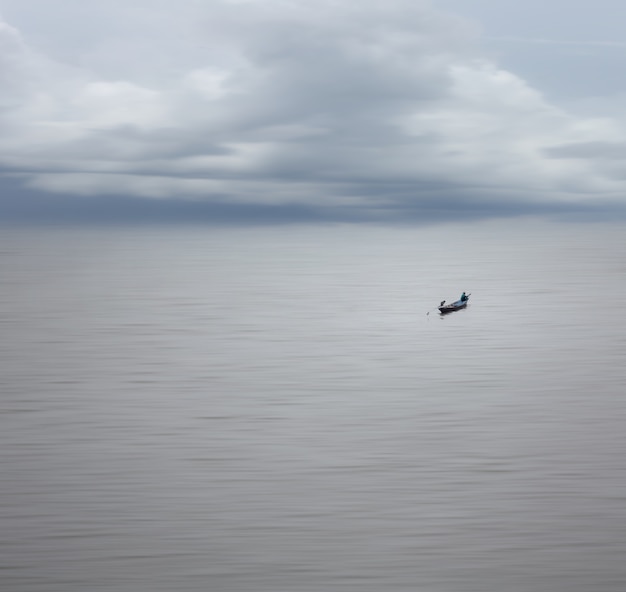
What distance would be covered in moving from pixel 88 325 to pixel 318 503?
71.1 ft

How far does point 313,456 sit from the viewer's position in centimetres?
1478

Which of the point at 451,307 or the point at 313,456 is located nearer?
the point at 313,456

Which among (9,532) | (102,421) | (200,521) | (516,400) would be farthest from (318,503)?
(516,400)

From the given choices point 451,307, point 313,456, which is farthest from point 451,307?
point 313,456

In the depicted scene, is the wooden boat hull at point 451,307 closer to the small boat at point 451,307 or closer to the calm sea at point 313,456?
the small boat at point 451,307

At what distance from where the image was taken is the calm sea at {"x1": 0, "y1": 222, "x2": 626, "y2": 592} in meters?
10.4

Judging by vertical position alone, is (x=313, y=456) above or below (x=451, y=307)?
below

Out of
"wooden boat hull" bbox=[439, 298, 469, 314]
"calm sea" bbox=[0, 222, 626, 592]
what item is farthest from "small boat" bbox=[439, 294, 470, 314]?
"calm sea" bbox=[0, 222, 626, 592]

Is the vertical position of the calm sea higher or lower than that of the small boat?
lower

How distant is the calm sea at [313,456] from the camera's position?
10422 millimetres

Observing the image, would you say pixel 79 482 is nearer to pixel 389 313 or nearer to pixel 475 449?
pixel 475 449

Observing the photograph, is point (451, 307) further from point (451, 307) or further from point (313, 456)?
point (313, 456)

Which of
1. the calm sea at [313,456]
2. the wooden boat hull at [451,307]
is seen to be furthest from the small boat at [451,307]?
the calm sea at [313,456]

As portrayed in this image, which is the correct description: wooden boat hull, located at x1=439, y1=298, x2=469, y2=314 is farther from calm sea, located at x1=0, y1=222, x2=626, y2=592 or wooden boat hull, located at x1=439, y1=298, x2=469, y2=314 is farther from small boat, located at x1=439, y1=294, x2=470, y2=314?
calm sea, located at x1=0, y1=222, x2=626, y2=592
